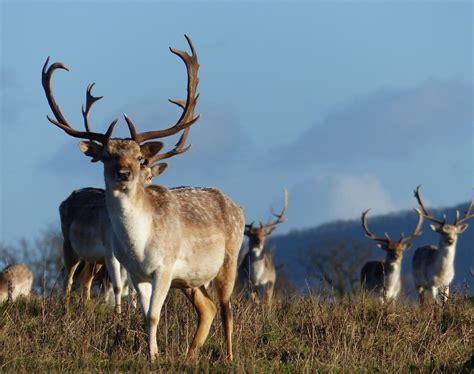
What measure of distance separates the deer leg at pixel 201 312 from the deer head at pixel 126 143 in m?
1.10

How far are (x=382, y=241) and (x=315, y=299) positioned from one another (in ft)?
35.8

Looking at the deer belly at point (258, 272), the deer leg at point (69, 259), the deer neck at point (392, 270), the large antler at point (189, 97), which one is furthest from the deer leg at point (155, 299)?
the deer belly at point (258, 272)

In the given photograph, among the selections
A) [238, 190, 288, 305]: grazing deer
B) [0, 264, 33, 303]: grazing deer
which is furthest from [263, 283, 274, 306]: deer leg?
[0, 264, 33, 303]: grazing deer

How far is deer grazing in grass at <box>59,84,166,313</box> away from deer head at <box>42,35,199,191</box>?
1180 mm

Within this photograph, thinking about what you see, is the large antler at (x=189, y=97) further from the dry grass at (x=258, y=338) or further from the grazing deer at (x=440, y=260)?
the grazing deer at (x=440, y=260)

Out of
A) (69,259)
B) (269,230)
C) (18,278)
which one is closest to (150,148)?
(69,259)

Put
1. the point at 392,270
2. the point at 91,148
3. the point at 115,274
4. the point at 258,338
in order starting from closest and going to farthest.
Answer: the point at 91,148 → the point at 258,338 → the point at 115,274 → the point at 392,270

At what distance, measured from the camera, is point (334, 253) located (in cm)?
5803

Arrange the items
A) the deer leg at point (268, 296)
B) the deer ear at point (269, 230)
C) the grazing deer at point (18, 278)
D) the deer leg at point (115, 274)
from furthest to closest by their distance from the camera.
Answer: the deer ear at point (269, 230), the grazing deer at point (18, 278), the deer leg at point (268, 296), the deer leg at point (115, 274)

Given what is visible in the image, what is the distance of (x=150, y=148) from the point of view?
9.24 m

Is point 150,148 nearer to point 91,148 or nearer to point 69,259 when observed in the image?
point 91,148

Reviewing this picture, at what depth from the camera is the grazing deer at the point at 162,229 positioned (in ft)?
28.6

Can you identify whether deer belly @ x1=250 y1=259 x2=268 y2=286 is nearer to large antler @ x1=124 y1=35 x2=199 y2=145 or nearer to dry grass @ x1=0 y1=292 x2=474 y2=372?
A: dry grass @ x1=0 y1=292 x2=474 y2=372

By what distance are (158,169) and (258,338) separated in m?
1.78
